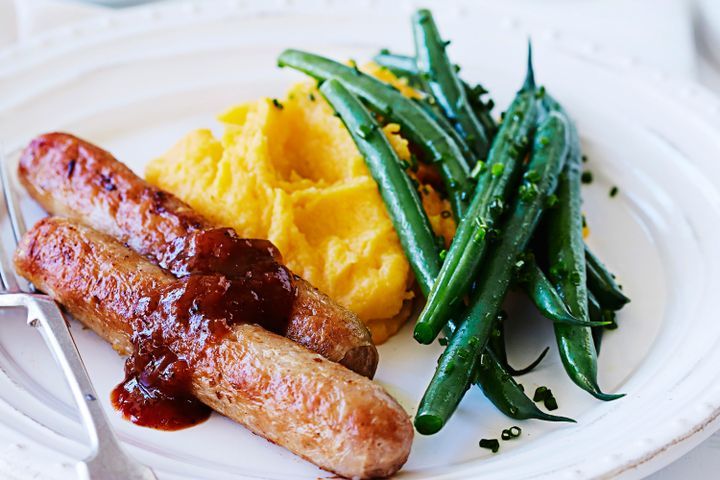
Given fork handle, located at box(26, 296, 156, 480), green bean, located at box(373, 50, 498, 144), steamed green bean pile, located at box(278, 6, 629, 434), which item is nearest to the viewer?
fork handle, located at box(26, 296, 156, 480)

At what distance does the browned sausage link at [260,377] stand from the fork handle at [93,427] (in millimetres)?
316

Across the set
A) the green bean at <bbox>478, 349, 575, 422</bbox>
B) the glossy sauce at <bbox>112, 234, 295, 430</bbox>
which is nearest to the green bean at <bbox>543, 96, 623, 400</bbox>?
the green bean at <bbox>478, 349, 575, 422</bbox>

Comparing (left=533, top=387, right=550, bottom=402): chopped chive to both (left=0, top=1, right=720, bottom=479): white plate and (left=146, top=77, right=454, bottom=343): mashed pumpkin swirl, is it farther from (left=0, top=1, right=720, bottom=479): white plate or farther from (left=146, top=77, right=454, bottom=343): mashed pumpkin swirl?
(left=146, top=77, right=454, bottom=343): mashed pumpkin swirl

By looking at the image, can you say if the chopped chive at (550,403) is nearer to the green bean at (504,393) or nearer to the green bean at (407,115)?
the green bean at (504,393)

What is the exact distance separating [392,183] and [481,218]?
56 centimetres

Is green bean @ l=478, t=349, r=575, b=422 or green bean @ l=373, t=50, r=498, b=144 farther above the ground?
green bean @ l=373, t=50, r=498, b=144

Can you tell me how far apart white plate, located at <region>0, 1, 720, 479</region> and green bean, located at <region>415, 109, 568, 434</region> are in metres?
0.21

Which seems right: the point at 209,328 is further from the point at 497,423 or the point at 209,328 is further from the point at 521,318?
the point at 521,318

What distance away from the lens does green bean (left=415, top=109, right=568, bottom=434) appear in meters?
3.62

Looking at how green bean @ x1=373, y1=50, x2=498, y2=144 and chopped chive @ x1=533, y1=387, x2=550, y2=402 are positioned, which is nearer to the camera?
chopped chive @ x1=533, y1=387, x2=550, y2=402

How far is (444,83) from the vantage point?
538 cm

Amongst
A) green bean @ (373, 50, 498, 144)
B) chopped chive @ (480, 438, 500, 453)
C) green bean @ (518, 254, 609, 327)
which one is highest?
green bean @ (373, 50, 498, 144)

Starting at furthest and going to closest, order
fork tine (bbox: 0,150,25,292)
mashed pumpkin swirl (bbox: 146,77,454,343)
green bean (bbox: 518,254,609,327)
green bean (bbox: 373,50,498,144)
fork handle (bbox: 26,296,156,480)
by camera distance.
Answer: green bean (bbox: 373,50,498,144)
mashed pumpkin swirl (bbox: 146,77,454,343)
fork tine (bbox: 0,150,25,292)
green bean (bbox: 518,254,609,327)
fork handle (bbox: 26,296,156,480)

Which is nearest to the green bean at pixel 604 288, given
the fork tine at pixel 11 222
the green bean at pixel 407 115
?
the green bean at pixel 407 115
